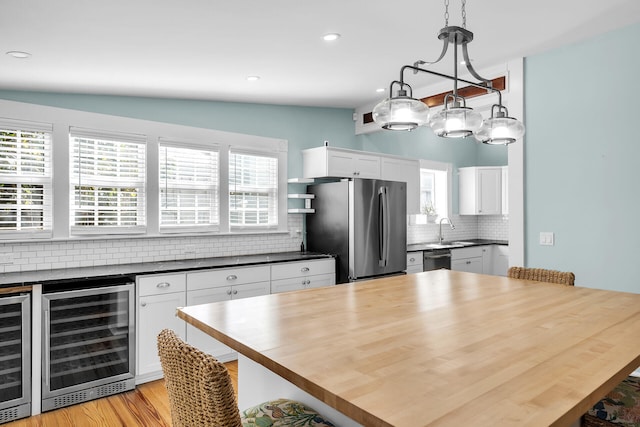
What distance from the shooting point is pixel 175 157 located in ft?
14.2

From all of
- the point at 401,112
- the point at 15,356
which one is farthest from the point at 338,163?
the point at 15,356

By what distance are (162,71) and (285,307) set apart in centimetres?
239

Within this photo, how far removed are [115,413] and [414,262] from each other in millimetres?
3786

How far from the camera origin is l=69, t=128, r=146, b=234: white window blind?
3.76 m

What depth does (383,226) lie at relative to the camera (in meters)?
4.95

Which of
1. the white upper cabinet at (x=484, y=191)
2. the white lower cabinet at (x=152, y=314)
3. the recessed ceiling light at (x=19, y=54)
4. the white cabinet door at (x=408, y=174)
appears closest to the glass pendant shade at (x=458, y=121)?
the white lower cabinet at (x=152, y=314)

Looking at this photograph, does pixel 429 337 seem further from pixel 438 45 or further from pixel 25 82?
pixel 25 82

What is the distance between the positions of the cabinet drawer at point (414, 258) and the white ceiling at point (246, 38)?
2395 mm

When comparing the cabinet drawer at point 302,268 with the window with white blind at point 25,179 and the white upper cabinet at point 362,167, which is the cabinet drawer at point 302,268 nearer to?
the white upper cabinet at point 362,167

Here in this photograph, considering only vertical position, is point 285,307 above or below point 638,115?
below

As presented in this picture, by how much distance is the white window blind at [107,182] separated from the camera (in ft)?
12.3

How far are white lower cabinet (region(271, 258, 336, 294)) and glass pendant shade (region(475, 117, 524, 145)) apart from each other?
2548 mm

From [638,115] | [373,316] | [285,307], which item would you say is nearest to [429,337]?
[373,316]

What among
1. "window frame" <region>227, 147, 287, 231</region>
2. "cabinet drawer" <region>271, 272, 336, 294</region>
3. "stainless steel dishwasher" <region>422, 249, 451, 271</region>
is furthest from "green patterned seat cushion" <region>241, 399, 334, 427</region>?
"stainless steel dishwasher" <region>422, 249, 451, 271</region>
